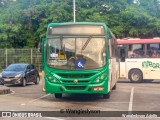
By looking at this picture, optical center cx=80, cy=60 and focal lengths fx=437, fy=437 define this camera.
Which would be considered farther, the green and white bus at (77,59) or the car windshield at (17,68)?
the car windshield at (17,68)

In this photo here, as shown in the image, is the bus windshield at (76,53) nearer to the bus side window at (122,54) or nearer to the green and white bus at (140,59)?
the green and white bus at (140,59)

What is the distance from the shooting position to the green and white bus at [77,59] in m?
16.6

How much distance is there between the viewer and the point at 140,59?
100 feet

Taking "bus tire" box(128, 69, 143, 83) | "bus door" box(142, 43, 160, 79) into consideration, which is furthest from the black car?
"bus door" box(142, 43, 160, 79)

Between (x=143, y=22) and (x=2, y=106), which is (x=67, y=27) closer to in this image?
(x=2, y=106)

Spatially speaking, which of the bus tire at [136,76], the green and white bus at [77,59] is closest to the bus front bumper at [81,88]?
the green and white bus at [77,59]

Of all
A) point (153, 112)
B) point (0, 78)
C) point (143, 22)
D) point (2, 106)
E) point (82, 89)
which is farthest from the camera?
point (143, 22)

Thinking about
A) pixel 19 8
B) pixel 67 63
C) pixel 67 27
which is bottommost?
pixel 67 63

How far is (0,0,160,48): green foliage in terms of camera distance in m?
43.2

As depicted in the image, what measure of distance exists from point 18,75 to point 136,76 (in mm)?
8997

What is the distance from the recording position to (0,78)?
26.7 metres

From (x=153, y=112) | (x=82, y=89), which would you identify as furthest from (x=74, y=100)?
(x=153, y=112)

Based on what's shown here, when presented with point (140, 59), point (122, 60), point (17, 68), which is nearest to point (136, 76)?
point (140, 59)

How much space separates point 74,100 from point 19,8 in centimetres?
2876
